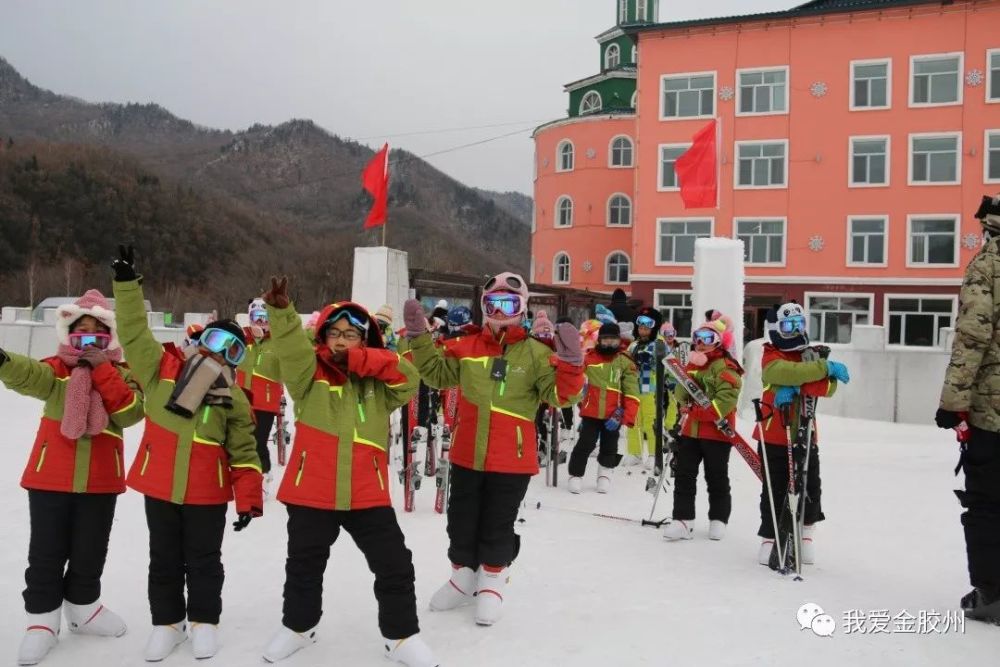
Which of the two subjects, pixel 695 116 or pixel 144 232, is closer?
pixel 695 116

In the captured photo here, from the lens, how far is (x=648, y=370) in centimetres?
1112

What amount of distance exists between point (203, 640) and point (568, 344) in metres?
2.67

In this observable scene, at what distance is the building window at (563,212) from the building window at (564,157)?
4.85 ft

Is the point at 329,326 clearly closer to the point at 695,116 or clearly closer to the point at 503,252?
the point at 695,116

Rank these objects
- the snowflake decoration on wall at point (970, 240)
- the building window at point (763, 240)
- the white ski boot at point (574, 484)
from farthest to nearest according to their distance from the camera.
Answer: the building window at point (763, 240) → the snowflake decoration on wall at point (970, 240) → the white ski boot at point (574, 484)

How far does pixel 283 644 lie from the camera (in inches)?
166

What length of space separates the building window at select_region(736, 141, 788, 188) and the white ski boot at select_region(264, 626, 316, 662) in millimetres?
27318

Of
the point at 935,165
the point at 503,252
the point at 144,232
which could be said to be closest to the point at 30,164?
the point at 144,232

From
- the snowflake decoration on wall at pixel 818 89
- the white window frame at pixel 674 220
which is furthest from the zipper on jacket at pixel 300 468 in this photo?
the snowflake decoration on wall at pixel 818 89

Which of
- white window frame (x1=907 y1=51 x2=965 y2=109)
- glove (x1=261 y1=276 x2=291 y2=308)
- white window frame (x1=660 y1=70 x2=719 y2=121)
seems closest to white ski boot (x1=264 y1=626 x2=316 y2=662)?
glove (x1=261 y1=276 x2=291 y2=308)

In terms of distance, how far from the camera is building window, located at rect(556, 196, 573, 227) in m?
37.1

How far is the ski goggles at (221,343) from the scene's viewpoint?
4320mm

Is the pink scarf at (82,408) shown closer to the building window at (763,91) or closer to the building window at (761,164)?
the building window at (761,164)

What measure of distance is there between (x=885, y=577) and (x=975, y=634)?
1302 millimetres
